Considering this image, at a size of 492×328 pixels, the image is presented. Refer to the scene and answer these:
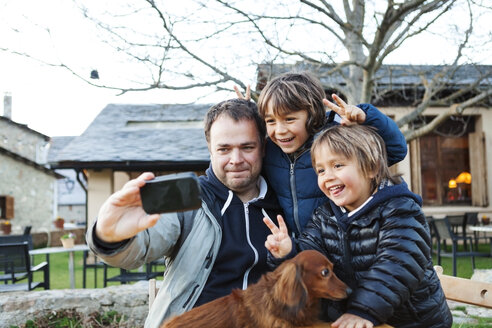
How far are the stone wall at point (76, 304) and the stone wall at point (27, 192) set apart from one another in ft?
75.7

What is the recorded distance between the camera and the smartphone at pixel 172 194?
138 cm

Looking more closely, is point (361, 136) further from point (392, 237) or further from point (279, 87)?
point (279, 87)

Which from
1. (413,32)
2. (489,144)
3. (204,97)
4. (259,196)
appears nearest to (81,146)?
(204,97)

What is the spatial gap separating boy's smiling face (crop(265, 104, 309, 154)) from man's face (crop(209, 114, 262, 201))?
0.42 feet

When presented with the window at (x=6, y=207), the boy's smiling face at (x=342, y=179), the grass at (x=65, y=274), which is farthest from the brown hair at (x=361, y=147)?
the window at (x=6, y=207)

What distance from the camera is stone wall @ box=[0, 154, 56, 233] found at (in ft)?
92.8

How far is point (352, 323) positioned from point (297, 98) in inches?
45.2

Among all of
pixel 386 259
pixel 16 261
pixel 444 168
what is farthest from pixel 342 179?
pixel 444 168

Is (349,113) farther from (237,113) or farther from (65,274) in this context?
(65,274)

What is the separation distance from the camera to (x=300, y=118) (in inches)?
95.0

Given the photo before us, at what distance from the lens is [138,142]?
671 inches

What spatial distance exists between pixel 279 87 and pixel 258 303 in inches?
48.3

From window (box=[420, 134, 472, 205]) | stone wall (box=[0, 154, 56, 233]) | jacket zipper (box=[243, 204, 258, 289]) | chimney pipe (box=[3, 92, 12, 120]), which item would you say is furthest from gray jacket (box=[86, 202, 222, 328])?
chimney pipe (box=[3, 92, 12, 120])

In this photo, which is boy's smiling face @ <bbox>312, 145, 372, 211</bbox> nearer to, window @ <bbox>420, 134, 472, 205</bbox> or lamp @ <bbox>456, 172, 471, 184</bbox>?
window @ <bbox>420, 134, 472, 205</bbox>
